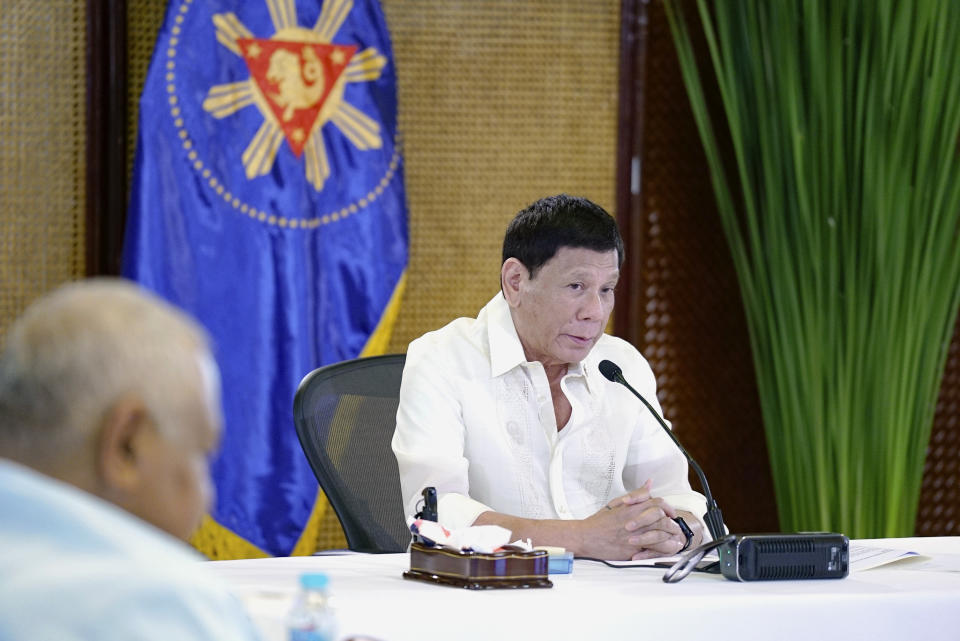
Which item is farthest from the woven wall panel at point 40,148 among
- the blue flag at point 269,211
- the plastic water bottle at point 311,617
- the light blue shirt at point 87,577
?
the light blue shirt at point 87,577

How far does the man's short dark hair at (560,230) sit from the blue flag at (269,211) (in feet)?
3.88

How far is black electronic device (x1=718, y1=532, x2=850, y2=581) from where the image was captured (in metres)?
1.95

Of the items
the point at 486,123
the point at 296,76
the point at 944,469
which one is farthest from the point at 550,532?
the point at 944,469

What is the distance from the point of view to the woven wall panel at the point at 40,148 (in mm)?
3604

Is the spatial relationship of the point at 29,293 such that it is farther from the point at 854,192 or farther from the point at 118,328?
the point at 118,328

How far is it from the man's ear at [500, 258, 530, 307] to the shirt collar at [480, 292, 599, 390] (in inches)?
1.4

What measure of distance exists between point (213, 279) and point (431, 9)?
1.20 metres

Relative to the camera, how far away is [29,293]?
12.0 feet

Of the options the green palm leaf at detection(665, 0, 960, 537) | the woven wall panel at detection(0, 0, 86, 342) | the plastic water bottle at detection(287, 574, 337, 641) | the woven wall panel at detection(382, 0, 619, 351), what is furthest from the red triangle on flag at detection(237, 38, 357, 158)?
the plastic water bottle at detection(287, 574, 337, 641)

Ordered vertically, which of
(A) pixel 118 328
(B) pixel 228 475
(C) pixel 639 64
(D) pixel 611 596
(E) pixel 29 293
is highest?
(C) pixel 639 64

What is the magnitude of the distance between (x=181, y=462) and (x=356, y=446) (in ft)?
5.81

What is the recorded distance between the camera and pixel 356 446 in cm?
265

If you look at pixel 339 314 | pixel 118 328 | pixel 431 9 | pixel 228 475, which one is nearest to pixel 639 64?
pixel 431 9

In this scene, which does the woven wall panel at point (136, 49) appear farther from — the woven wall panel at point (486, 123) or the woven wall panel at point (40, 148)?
the woven wall panel at point (486, 123)
